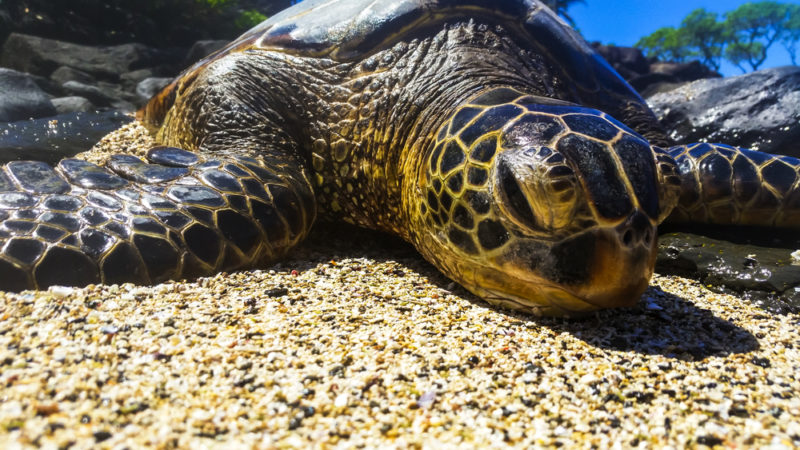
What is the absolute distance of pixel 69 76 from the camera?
898 centimetres

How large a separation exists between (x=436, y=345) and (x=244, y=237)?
3.33ft

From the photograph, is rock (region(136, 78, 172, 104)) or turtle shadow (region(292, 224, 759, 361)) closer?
turtle shadow (region(292, 224, 759, 361))

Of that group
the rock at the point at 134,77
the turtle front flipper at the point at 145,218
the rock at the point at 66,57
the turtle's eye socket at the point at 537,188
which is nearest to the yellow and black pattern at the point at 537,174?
the turtle's eye socket at the point at 537,188

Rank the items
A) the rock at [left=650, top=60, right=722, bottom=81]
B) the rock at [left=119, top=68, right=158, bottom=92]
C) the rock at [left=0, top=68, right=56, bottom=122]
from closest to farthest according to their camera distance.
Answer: the rock at [left=0, top=68, right=56, bottom=122] < the rock at [left=119, top=68, right=158, bottom=92] < the rock at [left=650, top=60, right=722, bottom=81]

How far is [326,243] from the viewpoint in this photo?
260 centimetres

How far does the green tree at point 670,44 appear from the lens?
25.9 m

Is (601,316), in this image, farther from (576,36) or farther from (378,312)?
(576,36)

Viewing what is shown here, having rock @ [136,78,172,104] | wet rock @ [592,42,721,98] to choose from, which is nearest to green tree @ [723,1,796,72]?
wet rock @ [592,42,721,98]

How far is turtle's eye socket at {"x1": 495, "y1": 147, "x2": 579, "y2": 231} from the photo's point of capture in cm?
145

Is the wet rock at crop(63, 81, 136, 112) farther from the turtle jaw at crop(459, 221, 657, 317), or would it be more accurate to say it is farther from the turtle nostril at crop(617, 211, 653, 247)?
the turtle nostril at crop(617, 211, 653, 247)

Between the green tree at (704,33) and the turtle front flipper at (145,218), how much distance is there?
30679mm

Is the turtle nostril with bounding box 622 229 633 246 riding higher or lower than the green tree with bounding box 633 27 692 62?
lower

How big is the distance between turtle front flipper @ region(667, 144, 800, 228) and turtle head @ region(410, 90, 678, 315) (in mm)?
1069

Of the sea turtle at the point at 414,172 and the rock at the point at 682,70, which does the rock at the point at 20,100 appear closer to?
the sea turtle at the point at 414,172
